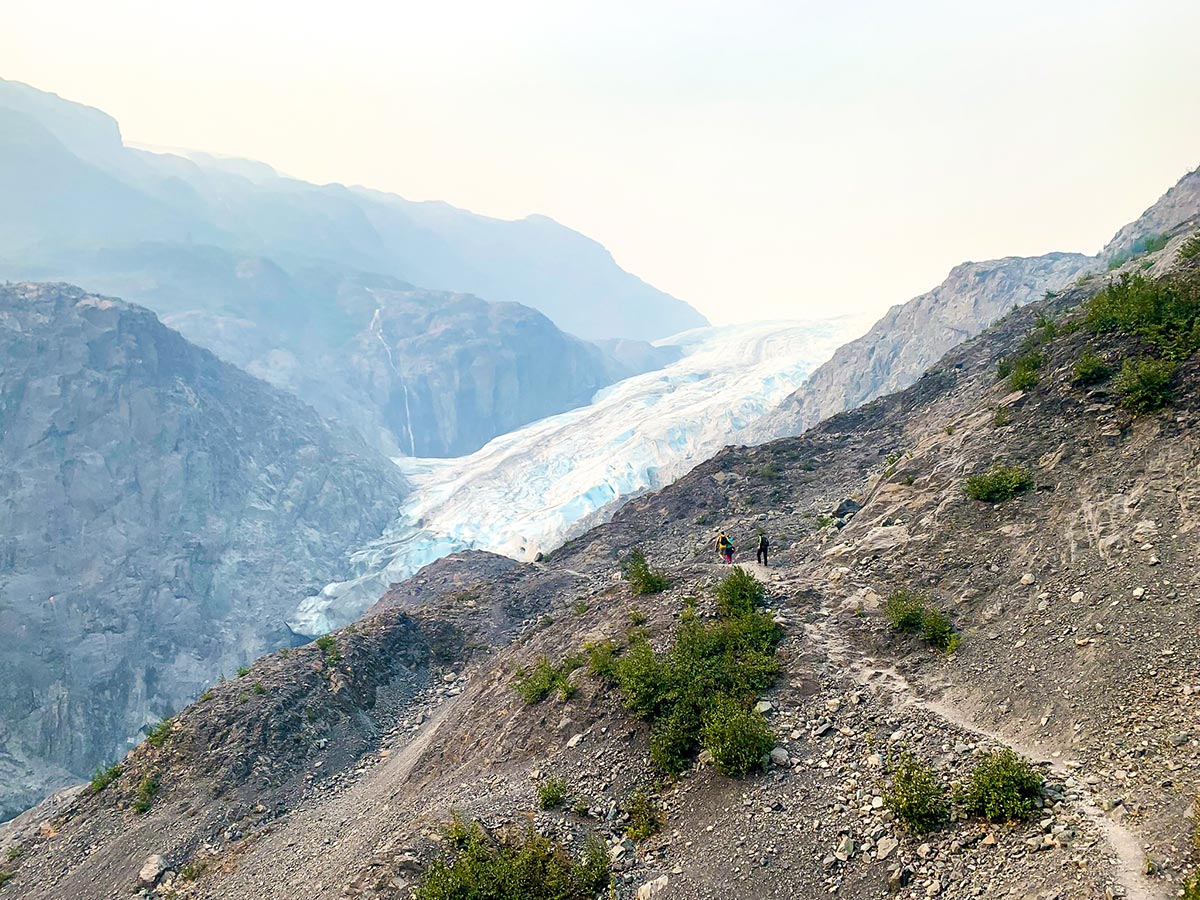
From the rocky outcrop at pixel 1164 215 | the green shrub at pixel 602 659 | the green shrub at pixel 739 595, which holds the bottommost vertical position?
the green shrub at pixel 602 659

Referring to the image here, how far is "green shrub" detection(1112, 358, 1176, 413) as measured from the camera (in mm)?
11609

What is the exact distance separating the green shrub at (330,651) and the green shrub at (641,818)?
1605cm

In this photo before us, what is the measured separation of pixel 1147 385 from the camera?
1173 centimetres

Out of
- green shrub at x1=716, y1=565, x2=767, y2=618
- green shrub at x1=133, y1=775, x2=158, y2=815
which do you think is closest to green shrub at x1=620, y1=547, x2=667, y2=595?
green shrub at x1=716, y1=565, x2=767, y2=618

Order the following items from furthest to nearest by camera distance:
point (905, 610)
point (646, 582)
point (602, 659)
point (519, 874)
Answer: point (646, 582) < point (602, 659) < point (905, 610) < point (519, 874)

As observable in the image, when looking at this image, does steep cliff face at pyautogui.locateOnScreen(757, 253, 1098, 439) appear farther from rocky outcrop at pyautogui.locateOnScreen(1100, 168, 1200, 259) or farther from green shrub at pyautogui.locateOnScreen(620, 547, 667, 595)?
green shrub at pyautogui.locateOnScreen(620, 547, 667, 595)

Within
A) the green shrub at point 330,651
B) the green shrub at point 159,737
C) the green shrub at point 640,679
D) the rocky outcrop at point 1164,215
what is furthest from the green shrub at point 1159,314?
Result: the rocky outcrop at point 1164,215

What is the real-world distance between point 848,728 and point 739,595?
174 inches

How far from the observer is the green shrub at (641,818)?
9.33 meters

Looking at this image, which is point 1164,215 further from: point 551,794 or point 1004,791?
point 551,794

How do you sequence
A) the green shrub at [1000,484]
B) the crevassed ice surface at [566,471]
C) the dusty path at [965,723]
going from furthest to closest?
the crevassed ice surface at [566,471]
the green shrub at [1000,484]
the dusty path at [965,723]

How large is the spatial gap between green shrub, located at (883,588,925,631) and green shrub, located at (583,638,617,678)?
545 cm

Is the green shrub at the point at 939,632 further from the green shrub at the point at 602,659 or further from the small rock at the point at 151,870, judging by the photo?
the small rock at the point at 151,870

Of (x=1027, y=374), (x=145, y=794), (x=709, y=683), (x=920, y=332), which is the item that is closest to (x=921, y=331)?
(x=920, y=332)
